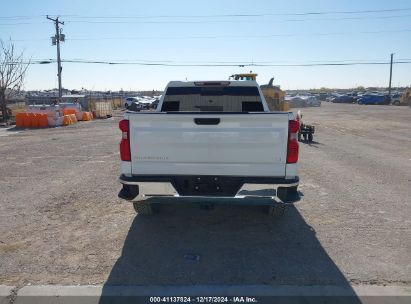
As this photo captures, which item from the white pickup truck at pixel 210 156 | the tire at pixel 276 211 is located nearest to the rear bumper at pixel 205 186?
the white pickup truck at pixel 210 156

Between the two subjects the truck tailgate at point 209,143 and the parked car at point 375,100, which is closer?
the truck tailgate at point 209,143

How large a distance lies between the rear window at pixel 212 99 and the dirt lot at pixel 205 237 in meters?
2.03

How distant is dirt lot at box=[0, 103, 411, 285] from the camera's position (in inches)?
153

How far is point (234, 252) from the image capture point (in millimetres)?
4410

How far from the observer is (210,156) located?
4301 mm

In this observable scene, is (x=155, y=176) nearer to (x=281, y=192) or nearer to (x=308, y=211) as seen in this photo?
(x=281, y=192)

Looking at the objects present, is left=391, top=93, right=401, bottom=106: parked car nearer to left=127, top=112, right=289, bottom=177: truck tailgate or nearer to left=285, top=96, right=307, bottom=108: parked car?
left=285, top=96, right=307, bottom=108: parked car

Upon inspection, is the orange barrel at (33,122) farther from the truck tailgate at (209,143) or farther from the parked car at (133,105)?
the truck tailgate at (209,143)

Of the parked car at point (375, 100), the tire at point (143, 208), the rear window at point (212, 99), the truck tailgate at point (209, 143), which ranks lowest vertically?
the tire at point (143, 208)

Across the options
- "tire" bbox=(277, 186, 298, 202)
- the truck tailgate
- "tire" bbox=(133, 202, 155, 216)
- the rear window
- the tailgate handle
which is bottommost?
"tire" bbox=(133, 202, 155, 216)

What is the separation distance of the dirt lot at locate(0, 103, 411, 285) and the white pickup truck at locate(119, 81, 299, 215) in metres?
0.53

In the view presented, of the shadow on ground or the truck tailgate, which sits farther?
the truck tailgate

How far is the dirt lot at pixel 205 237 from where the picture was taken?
389 cm

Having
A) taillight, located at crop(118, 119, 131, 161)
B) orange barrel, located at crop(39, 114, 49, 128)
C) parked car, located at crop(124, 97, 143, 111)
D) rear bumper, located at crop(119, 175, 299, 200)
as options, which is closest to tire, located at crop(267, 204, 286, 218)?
rear bumper, located at crop(119, 175, 299, 200)
